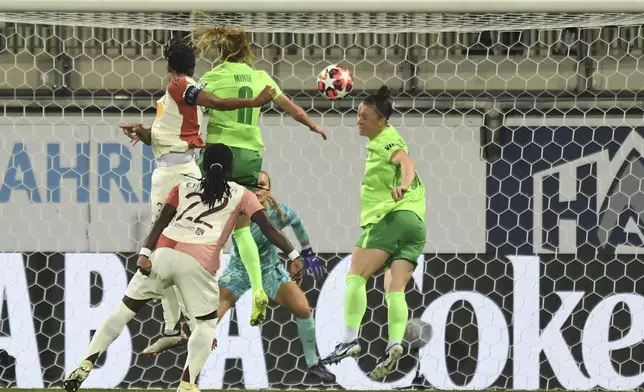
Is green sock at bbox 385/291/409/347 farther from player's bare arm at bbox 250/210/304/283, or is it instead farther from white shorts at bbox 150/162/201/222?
white shorts at bbox 150/162/201/222

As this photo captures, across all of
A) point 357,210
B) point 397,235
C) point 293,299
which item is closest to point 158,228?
point 397,235

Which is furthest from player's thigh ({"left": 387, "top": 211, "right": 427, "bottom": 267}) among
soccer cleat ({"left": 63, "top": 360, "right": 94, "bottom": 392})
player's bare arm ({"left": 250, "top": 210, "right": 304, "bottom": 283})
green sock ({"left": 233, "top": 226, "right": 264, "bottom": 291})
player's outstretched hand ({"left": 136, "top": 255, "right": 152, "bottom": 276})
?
soccer cleat ({"left": 63, "top": 360, "right": 94, "bottom": 392})

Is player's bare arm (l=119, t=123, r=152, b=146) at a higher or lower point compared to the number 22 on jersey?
higher

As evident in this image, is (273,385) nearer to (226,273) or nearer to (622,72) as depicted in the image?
(226,273)

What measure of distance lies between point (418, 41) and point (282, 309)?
1.99 metres

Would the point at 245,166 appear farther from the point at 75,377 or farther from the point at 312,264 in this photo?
the point at 75,377

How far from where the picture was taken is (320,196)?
9.77 m

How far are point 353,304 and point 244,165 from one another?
989mm

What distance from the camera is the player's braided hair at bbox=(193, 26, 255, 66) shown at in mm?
7691

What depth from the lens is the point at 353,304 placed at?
313 inches

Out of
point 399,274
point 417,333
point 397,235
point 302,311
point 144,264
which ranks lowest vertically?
point 417,333

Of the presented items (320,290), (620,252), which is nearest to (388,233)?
(320,290)

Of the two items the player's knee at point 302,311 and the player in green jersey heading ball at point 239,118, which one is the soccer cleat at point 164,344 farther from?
the player's knee at point 302,311

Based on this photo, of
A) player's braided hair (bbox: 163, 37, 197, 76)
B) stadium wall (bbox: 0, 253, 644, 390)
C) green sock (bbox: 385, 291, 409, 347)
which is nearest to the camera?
player's braided hair (bbox: 163, 37, 197, 76)
